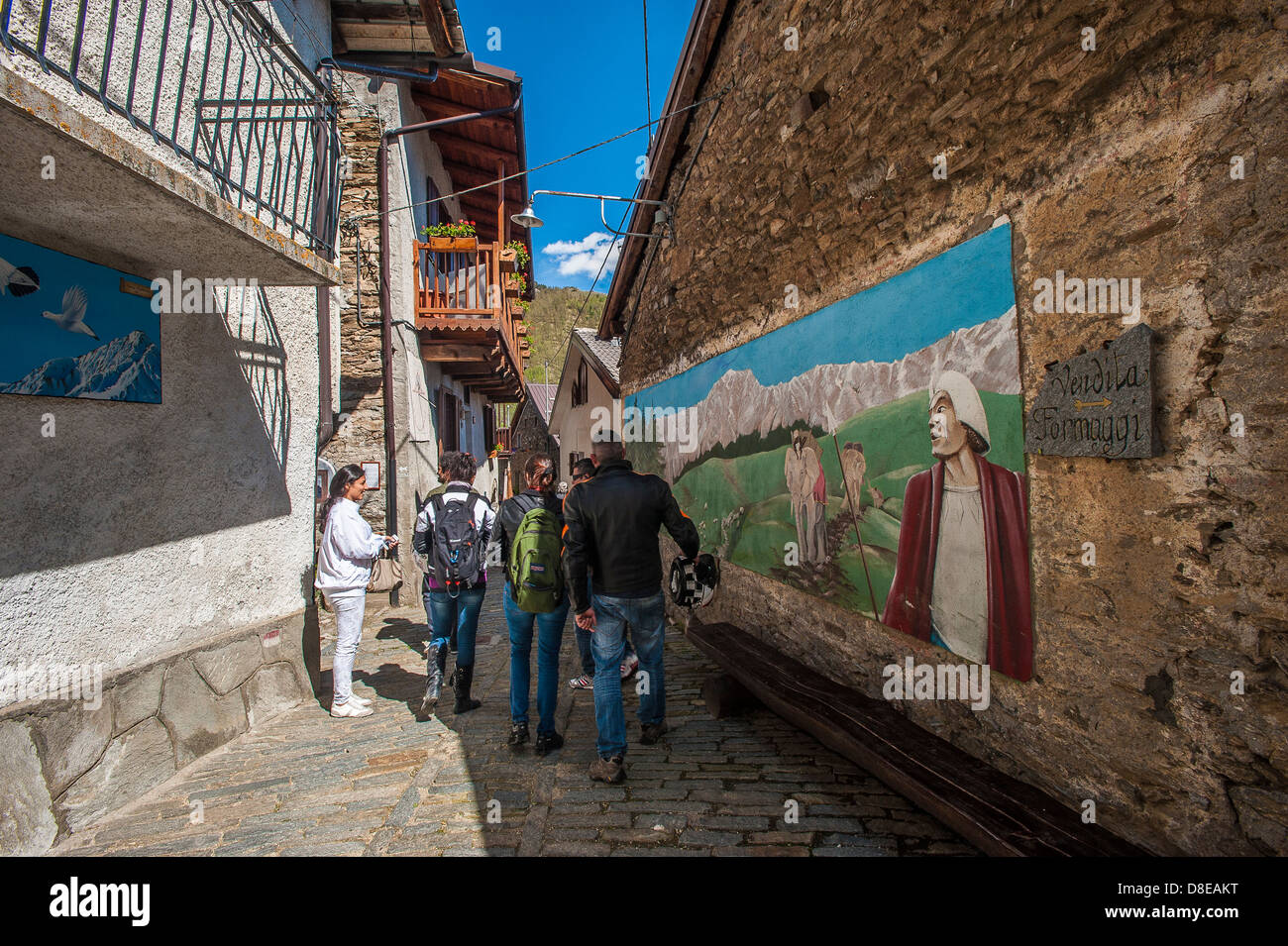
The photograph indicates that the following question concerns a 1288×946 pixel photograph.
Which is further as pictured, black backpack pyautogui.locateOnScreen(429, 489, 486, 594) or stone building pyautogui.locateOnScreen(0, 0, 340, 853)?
black backpack pyautogui.locateOnScreen(429, 489, 486, 594)

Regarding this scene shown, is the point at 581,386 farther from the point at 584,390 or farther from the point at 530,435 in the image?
the point at 530,435

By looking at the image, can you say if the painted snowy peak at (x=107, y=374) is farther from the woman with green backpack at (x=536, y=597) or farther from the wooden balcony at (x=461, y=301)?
the wooden balcony at (x=461, y=301)

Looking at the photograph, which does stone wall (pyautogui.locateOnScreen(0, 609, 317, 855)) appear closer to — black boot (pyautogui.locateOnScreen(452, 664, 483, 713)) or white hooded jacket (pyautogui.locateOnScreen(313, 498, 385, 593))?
white hooded jacket (pyautogui.locateOnScreen(313, 498, 385, 593))

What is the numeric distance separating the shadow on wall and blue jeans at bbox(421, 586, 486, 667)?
4.79 feet

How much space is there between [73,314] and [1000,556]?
15.4 ft

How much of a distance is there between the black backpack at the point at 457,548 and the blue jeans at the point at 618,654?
3.95ft

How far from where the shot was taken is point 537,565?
13.0ft

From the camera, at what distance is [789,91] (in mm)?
4770

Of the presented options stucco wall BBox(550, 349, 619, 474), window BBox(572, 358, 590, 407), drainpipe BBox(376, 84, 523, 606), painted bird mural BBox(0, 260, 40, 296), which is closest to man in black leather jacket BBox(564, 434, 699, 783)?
painted bird mural BBox(0, 260, 40, 296)

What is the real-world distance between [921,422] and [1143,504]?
46.6 inches

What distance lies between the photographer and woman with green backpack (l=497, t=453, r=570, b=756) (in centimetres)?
399

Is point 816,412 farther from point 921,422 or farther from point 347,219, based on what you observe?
Result: point 347,219

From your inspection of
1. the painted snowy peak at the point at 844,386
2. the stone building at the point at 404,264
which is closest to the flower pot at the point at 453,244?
the stone building at the point at 404,264
